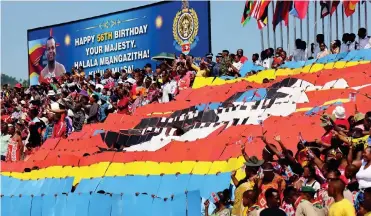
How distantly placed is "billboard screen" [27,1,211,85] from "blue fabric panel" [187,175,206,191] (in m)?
14.1

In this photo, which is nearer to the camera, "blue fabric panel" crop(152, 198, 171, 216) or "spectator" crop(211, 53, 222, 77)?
"blue fabric panel" crop(152, 198, 171, 216)

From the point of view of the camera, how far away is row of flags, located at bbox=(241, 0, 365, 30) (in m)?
22.2

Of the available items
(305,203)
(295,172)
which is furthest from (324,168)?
(305,203)

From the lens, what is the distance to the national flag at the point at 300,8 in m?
22.2

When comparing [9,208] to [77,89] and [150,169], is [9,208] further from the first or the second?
[77,89]

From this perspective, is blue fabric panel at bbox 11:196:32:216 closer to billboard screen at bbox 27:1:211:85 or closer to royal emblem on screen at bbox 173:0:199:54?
billboard screen at bbox 27:1:211:85

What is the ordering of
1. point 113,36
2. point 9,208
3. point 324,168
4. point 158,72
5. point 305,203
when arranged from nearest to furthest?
1. point 305,203
2. point 324,168
3. point 9,208
4. point 158,72
5. point 113,36

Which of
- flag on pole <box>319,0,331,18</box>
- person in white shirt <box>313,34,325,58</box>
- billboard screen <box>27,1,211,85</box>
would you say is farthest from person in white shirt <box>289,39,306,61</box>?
billboard screen <box>27,1,211,85</box>

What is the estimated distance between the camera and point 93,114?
869 inches

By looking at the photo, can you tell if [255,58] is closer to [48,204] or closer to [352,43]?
[352,43]

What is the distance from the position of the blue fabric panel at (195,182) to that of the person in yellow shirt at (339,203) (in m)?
5.10

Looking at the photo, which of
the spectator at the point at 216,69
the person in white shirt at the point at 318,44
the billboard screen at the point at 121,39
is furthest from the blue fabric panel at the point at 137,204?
the billboard screen at the point at 121,39

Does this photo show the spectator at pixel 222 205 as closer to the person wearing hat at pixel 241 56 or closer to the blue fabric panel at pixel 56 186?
the blue fabric panel at pixel 56 186

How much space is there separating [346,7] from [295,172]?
11.9 m
